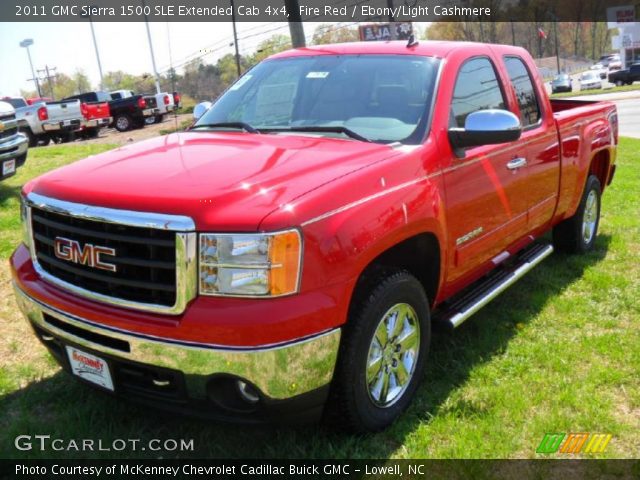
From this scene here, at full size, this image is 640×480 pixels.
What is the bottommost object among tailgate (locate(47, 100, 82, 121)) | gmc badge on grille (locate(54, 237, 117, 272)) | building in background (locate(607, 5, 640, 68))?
building in background (locate(607, 5, 640, 68))

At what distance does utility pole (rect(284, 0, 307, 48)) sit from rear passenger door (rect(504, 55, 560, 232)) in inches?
404

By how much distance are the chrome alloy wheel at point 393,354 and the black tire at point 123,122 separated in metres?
22.6

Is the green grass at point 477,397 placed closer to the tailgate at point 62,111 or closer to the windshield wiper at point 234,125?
the windshield wiper at point 234,125

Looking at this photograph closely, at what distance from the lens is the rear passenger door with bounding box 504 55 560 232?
4.25 m

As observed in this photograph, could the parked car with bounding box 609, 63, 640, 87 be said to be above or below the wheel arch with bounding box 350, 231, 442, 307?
below

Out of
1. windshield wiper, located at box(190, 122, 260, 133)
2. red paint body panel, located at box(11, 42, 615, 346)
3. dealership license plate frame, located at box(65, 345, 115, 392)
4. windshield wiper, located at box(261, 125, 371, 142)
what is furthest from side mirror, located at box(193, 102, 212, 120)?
dealership license plate frame, located at box(65, 345, 115, 392)

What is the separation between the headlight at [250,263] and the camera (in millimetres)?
2369

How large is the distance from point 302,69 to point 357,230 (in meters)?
1.75

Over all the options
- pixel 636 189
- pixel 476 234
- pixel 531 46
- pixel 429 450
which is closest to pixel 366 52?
pixel 476 234

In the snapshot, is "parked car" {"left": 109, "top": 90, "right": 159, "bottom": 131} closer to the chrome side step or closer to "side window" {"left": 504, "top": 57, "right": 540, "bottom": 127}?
"side window" {"left": 504, "top": 57, "right": 540, "bottom": 127}

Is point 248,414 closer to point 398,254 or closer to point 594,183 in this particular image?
point 398,254

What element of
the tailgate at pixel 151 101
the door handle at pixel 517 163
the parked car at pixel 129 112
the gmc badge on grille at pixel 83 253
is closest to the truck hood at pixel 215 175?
the gmc badge on grille at pixel 83 253

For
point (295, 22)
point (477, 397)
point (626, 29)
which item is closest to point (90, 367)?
point (477, 397)

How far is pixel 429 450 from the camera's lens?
293 cm
